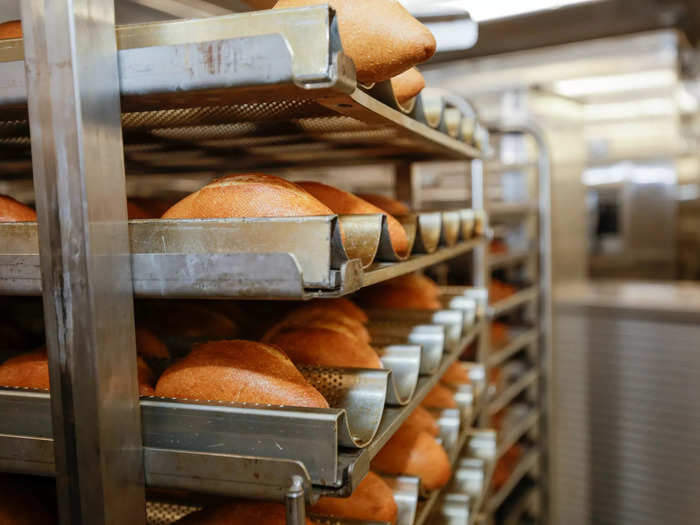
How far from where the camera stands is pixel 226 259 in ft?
2.54

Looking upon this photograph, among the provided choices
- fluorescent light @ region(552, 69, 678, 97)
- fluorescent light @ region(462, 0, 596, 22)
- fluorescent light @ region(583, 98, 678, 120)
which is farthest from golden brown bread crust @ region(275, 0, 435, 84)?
fluorescent light @ region(583, 98, 678, 120)

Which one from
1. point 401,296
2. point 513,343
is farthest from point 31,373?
point 513,343

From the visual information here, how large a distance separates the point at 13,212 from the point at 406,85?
0.75 meters

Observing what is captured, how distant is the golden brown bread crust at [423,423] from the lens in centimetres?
149

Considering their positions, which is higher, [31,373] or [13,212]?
[13,212]

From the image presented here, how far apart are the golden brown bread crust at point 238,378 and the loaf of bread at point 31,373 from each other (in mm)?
51

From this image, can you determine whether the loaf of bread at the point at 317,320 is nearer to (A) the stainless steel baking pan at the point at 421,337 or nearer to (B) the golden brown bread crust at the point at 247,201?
(A) the stainless steel baking pan at the point at 421,337

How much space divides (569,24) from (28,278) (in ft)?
12.3

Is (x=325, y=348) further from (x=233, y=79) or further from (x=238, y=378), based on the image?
(x=233, y=79)

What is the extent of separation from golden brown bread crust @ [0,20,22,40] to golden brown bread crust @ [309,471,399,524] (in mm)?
957

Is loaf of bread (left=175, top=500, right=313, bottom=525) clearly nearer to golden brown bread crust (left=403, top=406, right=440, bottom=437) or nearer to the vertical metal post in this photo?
the vertical metal post

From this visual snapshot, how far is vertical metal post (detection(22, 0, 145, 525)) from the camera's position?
2.45 ft

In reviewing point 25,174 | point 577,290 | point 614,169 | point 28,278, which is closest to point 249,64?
point 28,278

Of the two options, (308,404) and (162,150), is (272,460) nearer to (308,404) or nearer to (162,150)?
(308,404)
